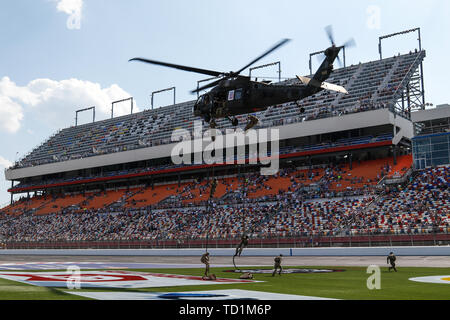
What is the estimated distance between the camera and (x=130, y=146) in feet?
260

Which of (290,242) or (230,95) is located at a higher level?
(230,95)

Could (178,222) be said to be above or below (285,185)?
below

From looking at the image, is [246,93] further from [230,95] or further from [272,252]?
[272,252]

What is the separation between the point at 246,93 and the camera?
21.9 metres

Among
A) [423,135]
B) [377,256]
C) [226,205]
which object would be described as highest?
[423,135]

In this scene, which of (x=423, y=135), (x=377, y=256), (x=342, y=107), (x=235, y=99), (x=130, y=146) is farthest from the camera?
(x=130, y=146)

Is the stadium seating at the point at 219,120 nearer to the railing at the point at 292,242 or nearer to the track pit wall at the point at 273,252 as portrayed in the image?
the railing at the point at 292,242

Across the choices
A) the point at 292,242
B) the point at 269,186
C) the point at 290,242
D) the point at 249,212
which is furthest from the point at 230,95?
the point at 269,186

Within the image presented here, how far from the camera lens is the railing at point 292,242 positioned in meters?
35.2

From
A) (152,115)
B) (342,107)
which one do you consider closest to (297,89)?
(342,107)

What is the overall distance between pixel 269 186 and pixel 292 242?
18.2 m

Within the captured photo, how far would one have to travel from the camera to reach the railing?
35.2 meters
